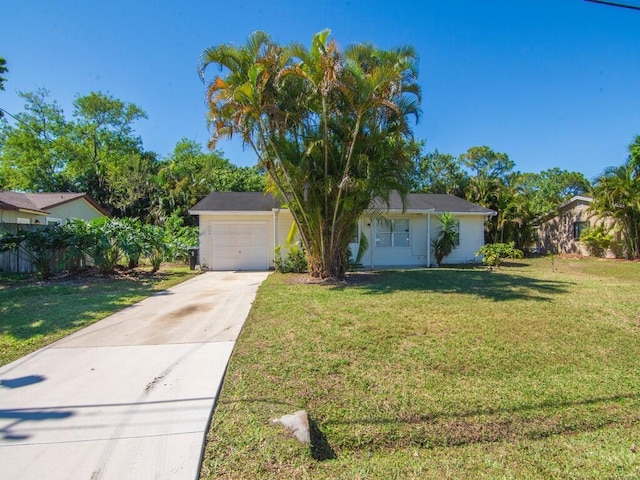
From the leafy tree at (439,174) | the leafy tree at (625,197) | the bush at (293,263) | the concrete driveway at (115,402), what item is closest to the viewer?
the concrete driveway at (115,402)

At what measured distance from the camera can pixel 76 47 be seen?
11.6 m

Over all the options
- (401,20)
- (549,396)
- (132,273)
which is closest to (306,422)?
(549,396)

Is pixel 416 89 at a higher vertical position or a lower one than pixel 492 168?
lower

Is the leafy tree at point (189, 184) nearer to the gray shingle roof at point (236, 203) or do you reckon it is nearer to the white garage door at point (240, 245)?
the gray shingle roof at point (236, 203)

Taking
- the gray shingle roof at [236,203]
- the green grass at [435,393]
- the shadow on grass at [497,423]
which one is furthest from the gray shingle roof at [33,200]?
the shadow on grass at [497,423]

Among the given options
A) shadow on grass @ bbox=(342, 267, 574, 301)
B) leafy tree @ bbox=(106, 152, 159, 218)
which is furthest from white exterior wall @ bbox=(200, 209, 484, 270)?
leafy tree @ bbox=(106, 152, 159, 218)

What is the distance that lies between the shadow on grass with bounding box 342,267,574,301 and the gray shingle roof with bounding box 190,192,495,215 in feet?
13.5

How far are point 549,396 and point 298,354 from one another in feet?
8.82

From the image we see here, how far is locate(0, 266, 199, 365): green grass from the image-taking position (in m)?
5.09

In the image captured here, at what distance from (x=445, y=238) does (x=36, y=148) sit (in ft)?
111

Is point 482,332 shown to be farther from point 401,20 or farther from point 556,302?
point 401,20

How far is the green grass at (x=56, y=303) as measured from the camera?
509cm

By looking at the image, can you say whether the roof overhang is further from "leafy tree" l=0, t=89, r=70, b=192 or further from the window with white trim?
"leafy tree" l=0, t=89, r=70, b=192

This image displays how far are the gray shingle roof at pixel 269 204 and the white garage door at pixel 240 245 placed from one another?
69cm
